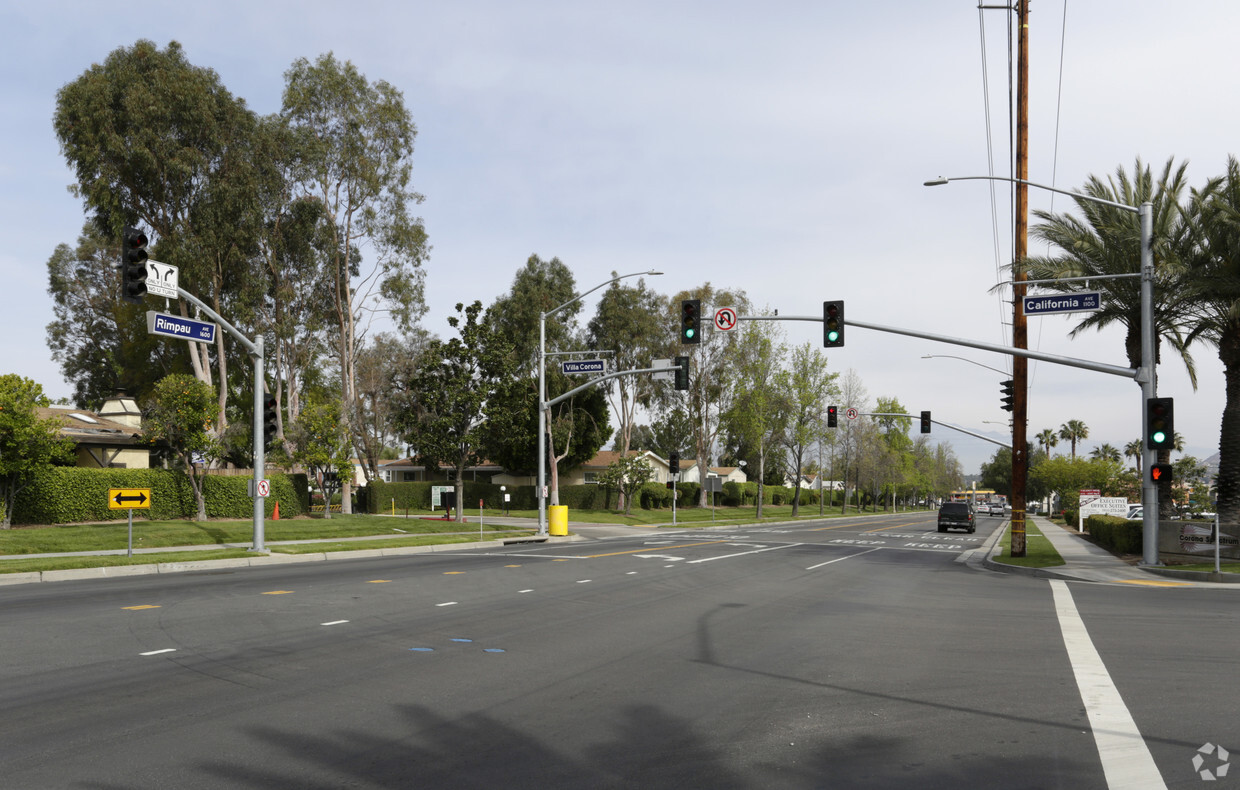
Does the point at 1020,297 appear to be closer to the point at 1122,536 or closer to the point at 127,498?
the point at 1122,536

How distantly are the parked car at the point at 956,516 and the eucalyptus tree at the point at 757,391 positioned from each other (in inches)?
656

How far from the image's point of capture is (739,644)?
1111cm

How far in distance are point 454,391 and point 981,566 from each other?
24321 mm

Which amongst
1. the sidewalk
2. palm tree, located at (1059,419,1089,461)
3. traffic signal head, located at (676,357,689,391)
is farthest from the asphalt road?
palm tree, located at (1059,419,1089,461)

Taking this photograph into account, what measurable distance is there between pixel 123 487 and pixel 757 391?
1758 inches

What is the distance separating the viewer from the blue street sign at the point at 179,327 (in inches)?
821

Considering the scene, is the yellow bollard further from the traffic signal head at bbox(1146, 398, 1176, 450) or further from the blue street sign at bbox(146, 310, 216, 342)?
the traffic signal head at bbox(1146, 398, 1176, 450)

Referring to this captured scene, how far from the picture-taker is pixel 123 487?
32.8 metres

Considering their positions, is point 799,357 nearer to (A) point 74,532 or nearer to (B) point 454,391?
(B) point 454,391

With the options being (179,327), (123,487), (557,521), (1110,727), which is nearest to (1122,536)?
(557,521)

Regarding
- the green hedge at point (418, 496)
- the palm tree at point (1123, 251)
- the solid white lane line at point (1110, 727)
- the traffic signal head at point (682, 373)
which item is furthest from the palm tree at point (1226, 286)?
the green hedge at point (418, 496)

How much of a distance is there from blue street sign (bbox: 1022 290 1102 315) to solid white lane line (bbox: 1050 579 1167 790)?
12.6 m

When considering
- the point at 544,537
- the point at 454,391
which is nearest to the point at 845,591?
the point at 544,537
